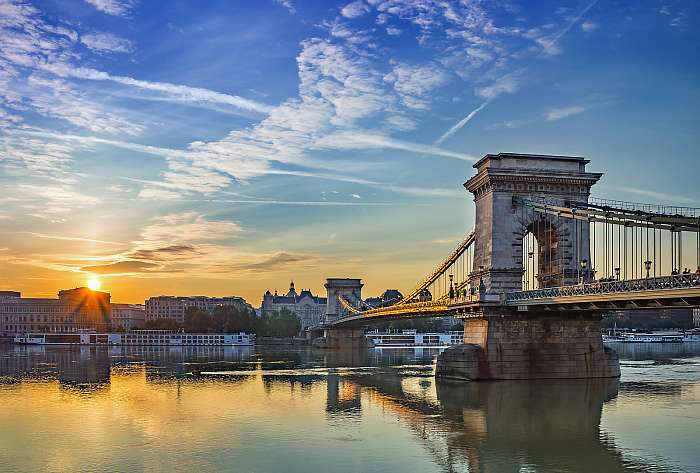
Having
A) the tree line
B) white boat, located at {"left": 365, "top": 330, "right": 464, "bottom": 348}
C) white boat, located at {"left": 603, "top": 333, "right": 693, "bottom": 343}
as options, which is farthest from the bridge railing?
white boat, located at {"left": 603, "top": 333, "right": 693, "bottom": 343}

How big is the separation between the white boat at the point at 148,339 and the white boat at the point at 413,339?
27.2 metres

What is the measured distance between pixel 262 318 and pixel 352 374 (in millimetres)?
115163

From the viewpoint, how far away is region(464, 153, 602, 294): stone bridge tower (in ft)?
182

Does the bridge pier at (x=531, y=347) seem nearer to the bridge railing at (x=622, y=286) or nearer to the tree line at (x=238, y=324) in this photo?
the bridge railing at (x=622, y=286)

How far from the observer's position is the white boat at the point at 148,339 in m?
164

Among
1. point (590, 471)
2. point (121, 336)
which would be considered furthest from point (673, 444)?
point (121, 336)

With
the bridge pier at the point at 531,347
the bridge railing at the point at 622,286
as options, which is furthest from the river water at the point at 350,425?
the bridge railing at the point at 622,286

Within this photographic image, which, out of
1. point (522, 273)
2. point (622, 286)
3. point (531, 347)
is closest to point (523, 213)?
point (522, 273)

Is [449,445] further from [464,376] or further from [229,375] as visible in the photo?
[229,375]

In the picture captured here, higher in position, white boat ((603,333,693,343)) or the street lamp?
the street lamp

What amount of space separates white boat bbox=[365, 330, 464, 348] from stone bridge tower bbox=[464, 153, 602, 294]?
350 feet

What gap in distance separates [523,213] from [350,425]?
78.9 feet

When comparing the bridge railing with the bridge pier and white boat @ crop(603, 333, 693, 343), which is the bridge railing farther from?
white boat @ crop(603, 333, 693, 343)

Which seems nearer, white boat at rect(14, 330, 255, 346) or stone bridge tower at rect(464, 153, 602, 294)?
stone bridge tower at rect(464, 153, 602, 294)
